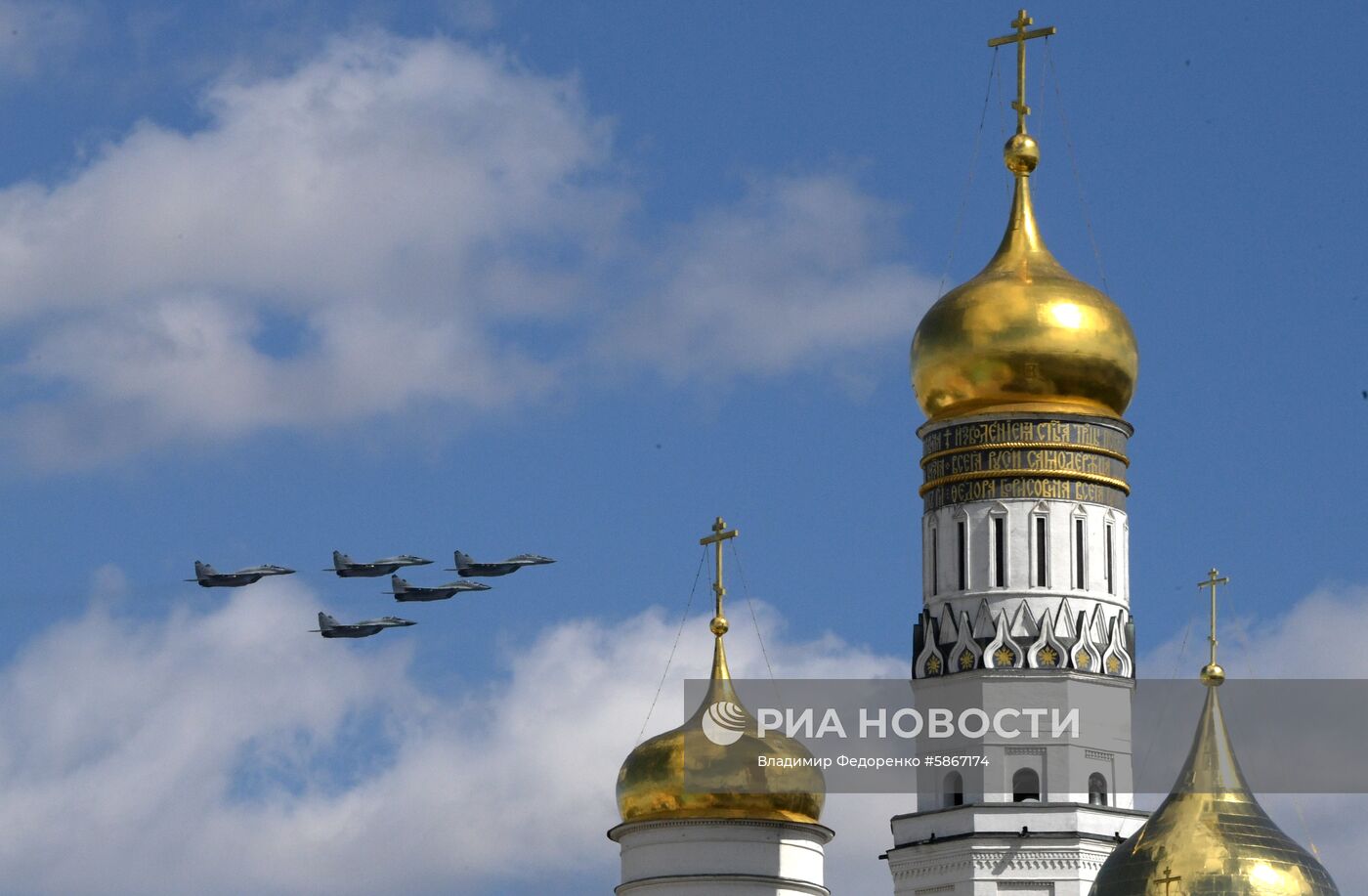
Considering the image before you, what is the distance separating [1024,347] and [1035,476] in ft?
5.00

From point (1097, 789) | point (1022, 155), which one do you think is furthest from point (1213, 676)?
point (1022, 155)

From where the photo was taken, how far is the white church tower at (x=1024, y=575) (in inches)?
1984

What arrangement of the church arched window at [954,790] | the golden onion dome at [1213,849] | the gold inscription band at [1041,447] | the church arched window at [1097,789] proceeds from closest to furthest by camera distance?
1. the golden onion dome at [1213,849]
2. the church arched window at [1097,789]
3. the church arched window at [954,790]
4. the gold inscription band at [1041,447]

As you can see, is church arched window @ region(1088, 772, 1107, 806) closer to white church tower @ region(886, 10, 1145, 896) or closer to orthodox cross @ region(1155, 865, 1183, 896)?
white church tower @ region(886, 10, 1145, 896)

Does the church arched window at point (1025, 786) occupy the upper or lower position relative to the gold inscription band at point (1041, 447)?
lower

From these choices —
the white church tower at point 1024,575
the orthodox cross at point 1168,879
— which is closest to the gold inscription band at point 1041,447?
the white church tower at point 1024,575

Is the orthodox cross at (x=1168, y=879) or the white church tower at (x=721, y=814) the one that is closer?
the orthodox cross at (x=1168, y=879)

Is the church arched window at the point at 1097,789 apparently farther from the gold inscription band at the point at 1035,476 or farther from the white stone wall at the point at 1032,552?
the gold inscription band at the point at 1035,476

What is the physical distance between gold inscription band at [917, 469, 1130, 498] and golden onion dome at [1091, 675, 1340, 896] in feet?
13.8

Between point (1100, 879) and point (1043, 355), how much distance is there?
22.1ft

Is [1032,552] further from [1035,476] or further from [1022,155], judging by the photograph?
[1022,155]

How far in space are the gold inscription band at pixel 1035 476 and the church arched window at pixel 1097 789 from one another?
11.3 feet

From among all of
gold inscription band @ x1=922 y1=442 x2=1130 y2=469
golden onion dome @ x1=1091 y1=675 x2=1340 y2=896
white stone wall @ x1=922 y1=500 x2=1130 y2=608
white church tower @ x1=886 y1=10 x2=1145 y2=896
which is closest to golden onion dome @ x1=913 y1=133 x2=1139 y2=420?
white church tower @ x1=886 y1=10 x2=1145 y2=896

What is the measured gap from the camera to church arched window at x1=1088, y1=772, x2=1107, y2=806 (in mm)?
50844
